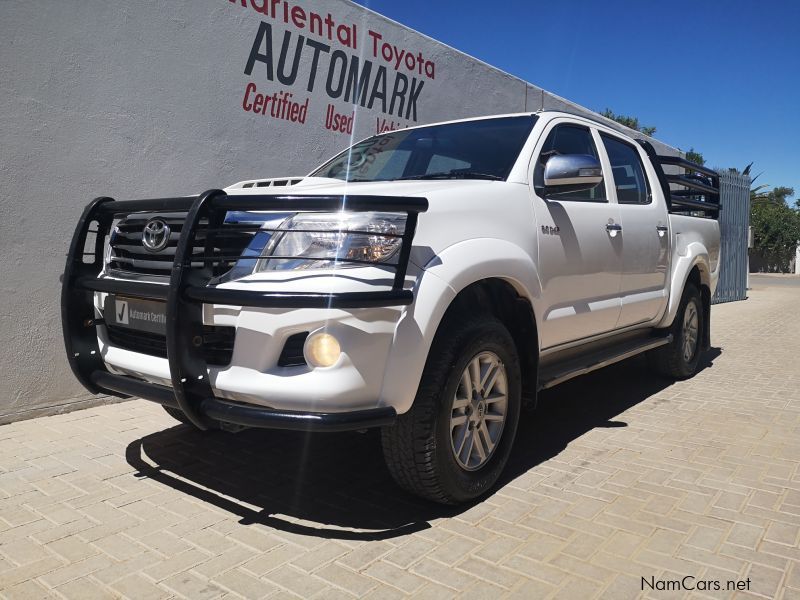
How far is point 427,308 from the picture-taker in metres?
2.69

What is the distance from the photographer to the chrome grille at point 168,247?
9.04 ft

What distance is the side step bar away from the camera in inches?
145

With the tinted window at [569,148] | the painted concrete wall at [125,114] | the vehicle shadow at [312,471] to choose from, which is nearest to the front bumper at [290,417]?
the vehicle shadow at [312,471]

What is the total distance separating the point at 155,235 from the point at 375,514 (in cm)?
169

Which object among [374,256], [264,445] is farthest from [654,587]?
[264,445]

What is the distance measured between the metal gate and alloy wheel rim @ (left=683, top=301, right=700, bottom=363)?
8876mm

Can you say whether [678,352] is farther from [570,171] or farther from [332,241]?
[332,241]

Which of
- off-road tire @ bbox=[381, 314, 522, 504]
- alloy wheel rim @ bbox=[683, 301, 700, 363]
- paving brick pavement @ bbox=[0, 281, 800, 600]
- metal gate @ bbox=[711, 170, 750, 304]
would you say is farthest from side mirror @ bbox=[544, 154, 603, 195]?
metal gate @ bbox=[711, 170, 750, 304]

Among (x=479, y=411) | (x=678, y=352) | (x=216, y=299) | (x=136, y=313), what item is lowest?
(x=678, y=352)

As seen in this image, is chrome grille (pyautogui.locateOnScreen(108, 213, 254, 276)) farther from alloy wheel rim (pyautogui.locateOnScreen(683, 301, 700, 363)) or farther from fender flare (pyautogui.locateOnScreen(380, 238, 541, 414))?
alloy wheel rim (pyautogui.locateOnScreen(683, 301, 700, 363))

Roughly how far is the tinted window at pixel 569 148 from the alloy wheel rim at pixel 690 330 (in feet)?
6.85

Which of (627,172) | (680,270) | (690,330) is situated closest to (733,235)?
(690,330)

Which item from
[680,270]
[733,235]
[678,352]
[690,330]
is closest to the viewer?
[680,270]

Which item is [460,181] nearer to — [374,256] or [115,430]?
[374,256]
